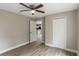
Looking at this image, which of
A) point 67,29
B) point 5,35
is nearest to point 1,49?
point 5,35

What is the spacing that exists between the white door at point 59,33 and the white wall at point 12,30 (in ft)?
7.31

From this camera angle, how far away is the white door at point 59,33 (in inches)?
151

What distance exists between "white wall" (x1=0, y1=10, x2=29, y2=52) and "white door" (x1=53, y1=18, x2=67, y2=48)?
A: 2.23m

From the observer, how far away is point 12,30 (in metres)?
3.78

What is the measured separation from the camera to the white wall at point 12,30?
10.7ft

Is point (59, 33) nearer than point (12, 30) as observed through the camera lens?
No

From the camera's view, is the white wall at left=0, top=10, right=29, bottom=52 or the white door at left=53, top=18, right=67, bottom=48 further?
the white door at left=53, top=18, right=67, bottom=48

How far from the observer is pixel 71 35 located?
3492 millimetres

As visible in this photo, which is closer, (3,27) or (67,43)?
(3,27)

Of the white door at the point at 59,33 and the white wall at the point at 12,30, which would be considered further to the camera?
the white door at the point at 59,33

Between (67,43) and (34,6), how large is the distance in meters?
2.72

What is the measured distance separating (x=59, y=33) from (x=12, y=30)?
2.88 metres

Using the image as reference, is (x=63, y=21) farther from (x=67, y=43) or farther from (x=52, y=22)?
(x=67, y=43)

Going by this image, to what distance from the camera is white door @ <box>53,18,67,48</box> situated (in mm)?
3844
